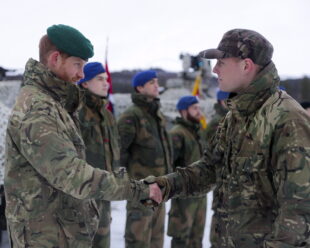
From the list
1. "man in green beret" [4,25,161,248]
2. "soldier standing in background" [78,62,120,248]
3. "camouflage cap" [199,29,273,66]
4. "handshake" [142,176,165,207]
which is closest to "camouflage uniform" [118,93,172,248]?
"soldier standing in background" [78,62,120,248]

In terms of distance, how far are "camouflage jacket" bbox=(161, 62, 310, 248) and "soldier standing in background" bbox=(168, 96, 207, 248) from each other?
2601 mm

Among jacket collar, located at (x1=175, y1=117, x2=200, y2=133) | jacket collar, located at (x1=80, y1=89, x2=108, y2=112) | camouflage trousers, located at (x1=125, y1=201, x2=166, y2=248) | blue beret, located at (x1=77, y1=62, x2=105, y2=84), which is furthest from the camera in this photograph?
jacket collar, located at (x1=175, y1=117, x2=200, y2=133)

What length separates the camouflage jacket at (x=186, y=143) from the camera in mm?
5023

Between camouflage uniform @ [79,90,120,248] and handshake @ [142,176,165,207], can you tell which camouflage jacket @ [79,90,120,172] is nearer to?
camouflage uniform @ [79,90,120,248]

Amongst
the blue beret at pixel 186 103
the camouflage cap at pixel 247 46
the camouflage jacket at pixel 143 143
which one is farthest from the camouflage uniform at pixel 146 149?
the camouflage cap at pixel 247 46

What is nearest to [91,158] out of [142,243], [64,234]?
[142,243]

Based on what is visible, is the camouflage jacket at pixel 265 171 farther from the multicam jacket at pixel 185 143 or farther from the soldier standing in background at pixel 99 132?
the multicam jacket at pixel 185 143

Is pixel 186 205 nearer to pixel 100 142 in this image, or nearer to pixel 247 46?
pixel 100 142

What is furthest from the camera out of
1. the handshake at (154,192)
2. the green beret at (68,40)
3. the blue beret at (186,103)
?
the blue beret at (186,103)

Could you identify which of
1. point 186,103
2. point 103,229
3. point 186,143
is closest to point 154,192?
point 103,229

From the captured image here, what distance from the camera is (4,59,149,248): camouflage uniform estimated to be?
6.55 feet

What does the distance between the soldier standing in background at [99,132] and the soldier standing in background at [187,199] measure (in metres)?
1.28

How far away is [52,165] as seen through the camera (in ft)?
6.52

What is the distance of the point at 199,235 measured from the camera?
16.3 feet
